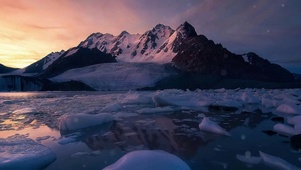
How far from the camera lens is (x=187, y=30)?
146 m

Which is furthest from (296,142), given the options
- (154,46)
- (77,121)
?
(154,46)

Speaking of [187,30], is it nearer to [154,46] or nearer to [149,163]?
[154,46]

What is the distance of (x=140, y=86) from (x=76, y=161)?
250 feet

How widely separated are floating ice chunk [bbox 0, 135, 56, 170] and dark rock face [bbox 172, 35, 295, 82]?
340 feet

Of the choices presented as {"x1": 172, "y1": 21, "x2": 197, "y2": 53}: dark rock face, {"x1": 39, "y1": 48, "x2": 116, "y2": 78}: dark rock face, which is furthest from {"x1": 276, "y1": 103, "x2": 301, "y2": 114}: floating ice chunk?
{"x1": 39, "y1": 48, "x2": 116, "y2": 78}: dark rock face

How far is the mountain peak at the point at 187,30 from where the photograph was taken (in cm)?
14388

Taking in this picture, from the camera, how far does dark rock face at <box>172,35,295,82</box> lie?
105875mm

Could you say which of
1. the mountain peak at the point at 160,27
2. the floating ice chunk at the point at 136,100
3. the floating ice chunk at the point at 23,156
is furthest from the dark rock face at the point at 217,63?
the floating ice chunk at the point at 23,156

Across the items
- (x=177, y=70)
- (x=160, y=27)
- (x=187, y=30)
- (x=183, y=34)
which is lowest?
(x=177, y=70)

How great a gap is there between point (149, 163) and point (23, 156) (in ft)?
8.64

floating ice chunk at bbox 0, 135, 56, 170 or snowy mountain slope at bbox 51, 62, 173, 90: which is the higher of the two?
snowy mountain slope at bbox 51, 62, 173, 90

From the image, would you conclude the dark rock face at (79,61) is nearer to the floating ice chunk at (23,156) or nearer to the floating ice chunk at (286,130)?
the floating ice chunk at (286,130)

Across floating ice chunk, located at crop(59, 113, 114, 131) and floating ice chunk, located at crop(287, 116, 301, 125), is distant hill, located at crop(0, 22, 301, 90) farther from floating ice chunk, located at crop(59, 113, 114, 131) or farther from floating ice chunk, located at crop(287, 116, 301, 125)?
floating ice chunk, located at crop(287, 116, 301, 125)

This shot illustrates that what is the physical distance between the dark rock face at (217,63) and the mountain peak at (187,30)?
2395 cm
